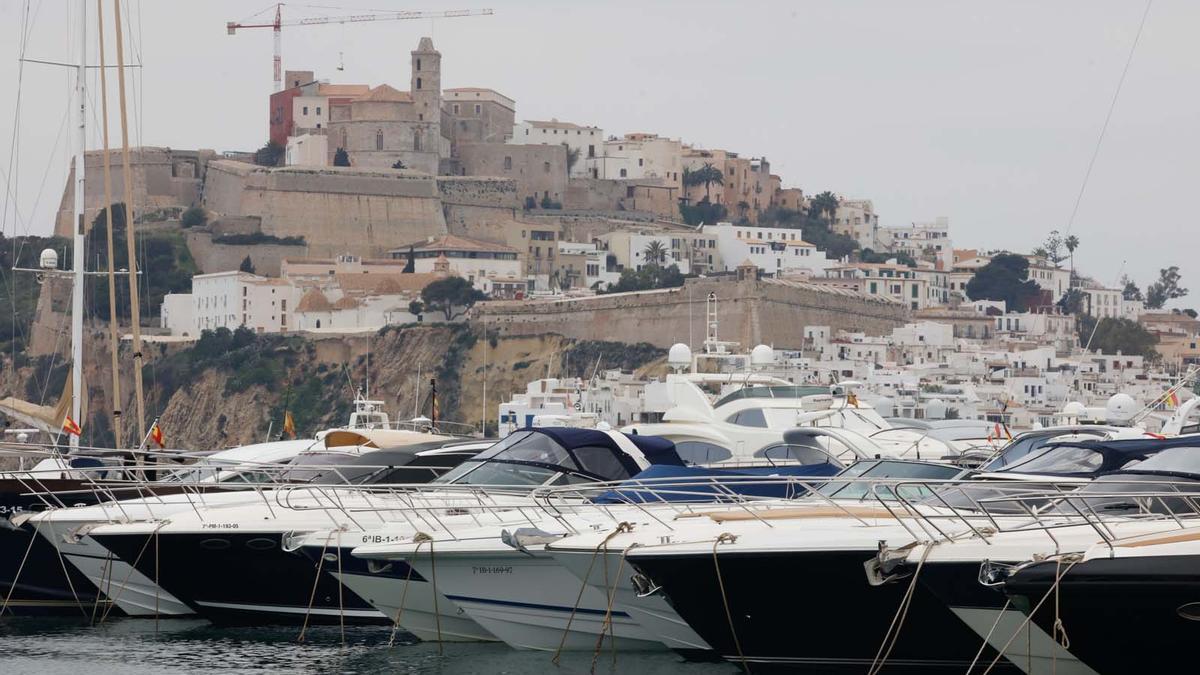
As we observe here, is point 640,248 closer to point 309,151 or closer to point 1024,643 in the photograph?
point 309,151

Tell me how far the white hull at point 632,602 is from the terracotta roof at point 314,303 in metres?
90.9

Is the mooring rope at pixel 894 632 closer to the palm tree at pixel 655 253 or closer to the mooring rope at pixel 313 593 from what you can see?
the mooring rope at pixel 313 593

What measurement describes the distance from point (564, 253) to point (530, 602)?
10521 cm

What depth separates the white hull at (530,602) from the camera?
49.8ft

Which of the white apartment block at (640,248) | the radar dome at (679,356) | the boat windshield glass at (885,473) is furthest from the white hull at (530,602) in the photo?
the white apartment block at (640,248)

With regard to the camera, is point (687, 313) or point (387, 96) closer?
point (687, 313)

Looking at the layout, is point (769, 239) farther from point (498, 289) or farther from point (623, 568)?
point (623, 568)

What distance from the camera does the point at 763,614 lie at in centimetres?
1344

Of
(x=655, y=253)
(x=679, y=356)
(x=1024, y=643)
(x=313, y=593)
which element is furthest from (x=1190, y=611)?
(x=655, y=253)

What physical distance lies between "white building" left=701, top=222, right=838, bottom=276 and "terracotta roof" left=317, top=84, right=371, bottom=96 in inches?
982

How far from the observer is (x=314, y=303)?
A: 105 meters

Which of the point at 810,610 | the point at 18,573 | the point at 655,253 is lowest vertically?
the point at 18,573

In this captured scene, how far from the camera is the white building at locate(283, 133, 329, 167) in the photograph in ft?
392

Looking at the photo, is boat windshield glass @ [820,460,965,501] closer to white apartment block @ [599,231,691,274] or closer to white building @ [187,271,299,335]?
white building @ [187,271,299,335]
